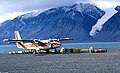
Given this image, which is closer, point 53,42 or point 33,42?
point 53,42

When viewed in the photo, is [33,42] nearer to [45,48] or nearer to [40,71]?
[45,48]

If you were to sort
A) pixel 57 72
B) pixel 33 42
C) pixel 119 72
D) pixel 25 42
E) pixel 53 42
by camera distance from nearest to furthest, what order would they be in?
pixel 119 72
pixel 57 72
pixel 53 42
pixel 33 42
pixel 25 42

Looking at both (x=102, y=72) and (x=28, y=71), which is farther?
→ (x=28, y=71)

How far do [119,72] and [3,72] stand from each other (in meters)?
13.7

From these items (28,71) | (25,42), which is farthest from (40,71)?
(25,42)

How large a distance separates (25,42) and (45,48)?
50.2 ft

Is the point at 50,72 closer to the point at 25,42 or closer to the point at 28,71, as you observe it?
the point at 28,71

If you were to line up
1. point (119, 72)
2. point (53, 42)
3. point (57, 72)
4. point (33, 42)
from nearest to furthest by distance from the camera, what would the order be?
point (119, 72)
point (57, 72)
point (53, 42)
point (33, 42)

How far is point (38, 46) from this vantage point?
11494cm

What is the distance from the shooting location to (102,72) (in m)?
46.8

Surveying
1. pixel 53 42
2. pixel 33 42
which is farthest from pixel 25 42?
pixel 53 42

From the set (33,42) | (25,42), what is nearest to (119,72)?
(33,42)

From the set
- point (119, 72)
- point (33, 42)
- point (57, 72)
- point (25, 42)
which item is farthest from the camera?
point (25, 42)

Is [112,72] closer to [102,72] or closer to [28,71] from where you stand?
[102,72]
